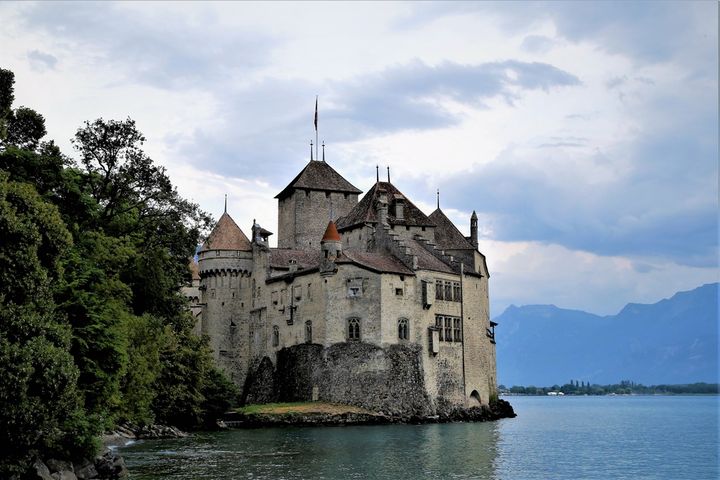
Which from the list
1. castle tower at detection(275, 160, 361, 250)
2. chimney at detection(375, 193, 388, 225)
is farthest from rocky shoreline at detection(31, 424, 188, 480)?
castle tower at detection(275, 160, 361, 250)

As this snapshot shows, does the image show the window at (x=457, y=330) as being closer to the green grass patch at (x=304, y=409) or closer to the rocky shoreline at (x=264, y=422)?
the rocky shoreline at (x=264, y=422)

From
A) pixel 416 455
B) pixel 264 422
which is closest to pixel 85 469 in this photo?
pixel 416 455

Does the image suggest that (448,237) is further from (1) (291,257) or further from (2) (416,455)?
(2) (416,455)

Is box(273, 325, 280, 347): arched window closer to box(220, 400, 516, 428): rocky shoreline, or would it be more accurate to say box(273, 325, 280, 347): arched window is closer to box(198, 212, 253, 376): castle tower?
box(198, 212, 253, 376): castle tower

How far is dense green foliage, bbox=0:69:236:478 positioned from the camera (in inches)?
1148

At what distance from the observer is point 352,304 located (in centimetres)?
7250

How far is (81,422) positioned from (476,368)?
50228mm

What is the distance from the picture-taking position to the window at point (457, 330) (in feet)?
252

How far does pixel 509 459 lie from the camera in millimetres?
47375

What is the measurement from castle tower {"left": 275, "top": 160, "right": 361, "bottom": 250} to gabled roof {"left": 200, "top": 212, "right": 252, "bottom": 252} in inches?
210

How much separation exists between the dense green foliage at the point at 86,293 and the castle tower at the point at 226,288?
2170 centimetres

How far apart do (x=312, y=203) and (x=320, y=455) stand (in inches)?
1863

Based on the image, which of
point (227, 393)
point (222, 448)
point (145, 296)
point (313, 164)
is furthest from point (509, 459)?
point (313, 164)

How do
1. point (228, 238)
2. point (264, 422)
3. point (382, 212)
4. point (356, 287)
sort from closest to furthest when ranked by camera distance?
1. point (264, 422)
2. point (356, 287)
3. point (382, 212)
4. point (228, 238)
